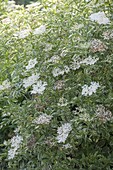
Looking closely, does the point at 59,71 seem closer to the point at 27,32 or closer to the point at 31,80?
the point at 31,80

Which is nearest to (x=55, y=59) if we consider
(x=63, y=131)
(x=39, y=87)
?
(x=39, y=87)

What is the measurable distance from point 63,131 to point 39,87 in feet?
0.88

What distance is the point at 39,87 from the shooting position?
2090mm

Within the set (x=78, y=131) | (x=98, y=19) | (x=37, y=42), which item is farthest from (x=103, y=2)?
(x=78, y=131)

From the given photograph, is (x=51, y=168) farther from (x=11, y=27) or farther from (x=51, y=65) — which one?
(x=11, y=27)

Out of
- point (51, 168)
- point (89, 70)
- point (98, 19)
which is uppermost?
point (98, 19)

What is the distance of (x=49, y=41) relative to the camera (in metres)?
2.36

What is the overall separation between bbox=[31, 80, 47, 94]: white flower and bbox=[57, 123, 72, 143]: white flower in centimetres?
21

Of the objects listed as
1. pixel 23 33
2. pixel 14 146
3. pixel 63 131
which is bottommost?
pixel 14 146

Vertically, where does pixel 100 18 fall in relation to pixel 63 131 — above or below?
above

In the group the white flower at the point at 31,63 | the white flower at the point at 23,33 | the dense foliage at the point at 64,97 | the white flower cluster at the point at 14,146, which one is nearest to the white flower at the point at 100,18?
the dense foliage at the point at 64,97

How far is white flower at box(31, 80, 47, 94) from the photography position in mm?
2064

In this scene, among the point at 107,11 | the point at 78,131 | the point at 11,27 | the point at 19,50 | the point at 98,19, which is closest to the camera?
the point at 78,131

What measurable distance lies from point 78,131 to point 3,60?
918mm
